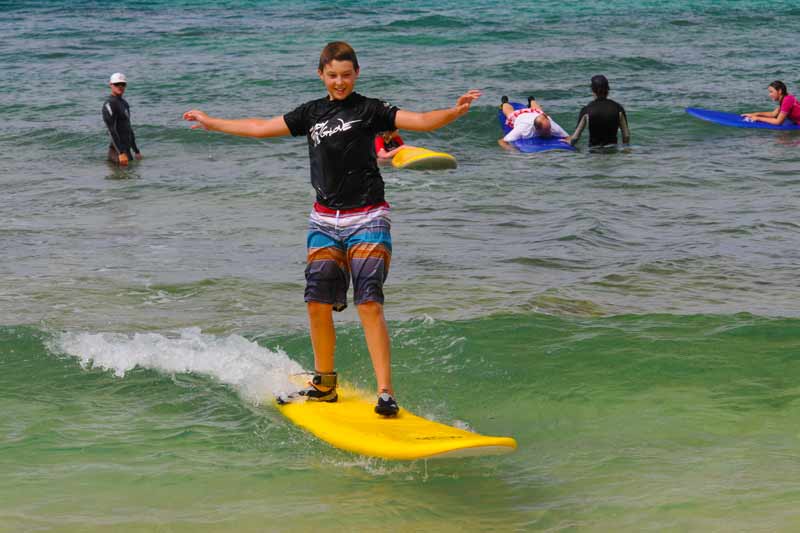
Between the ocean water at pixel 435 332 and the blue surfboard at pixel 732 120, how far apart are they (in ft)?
0.99

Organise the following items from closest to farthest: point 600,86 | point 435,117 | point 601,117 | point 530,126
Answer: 1. point 435,117
2. point 600,86
3. point 601,117
4. point 530,126

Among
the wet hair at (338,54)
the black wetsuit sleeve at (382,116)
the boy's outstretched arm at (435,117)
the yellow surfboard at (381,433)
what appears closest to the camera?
the yellow surfboard at (381,433)

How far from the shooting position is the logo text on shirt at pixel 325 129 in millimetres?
5199

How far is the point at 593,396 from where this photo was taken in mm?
6316

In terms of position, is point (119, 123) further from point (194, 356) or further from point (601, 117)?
point (194, 356)

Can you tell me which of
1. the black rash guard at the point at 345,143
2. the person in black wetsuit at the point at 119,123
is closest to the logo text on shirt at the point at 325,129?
the black rash guard at the point at 345,143

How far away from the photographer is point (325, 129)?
5.23 meters

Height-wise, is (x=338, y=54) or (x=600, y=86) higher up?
(x=338, y=54)

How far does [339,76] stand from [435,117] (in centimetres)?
56

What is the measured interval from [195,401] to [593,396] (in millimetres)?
2446

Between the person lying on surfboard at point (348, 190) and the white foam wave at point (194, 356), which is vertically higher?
the person lying on surfboard at point (348, 190)

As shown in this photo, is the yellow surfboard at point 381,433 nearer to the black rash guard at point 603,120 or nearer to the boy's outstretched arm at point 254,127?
the boy's outstretched arm at point 254,127

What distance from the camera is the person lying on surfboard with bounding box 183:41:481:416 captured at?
520cm

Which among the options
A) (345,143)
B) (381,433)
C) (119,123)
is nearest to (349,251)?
(345,143)
